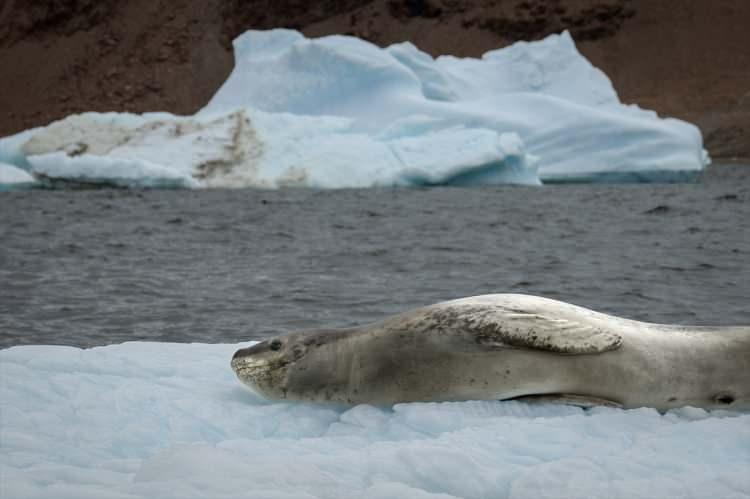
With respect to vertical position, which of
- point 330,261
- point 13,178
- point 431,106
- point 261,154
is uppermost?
point 431,106

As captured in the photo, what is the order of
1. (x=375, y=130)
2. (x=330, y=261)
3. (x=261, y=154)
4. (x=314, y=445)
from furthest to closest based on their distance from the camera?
(x=375, y=130) < (x=261, y=154) < (x=330, y=261) < (x=314, y=445)

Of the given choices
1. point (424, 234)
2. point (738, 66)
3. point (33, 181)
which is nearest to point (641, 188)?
point (424, 234)

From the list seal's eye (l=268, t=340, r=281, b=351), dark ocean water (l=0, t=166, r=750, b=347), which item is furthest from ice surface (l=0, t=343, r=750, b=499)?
dark ocean water (l=0, t=166, r=750, b=347)

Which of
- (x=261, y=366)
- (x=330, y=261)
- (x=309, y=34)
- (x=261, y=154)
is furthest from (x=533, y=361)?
(x=309, y=34)

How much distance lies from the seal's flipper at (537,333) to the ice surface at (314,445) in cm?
19

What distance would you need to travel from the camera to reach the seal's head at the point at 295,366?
352 centimetres

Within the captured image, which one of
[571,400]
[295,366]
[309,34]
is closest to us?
[571,400]

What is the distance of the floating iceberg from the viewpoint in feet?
63.4

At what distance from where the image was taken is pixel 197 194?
60.8 ft

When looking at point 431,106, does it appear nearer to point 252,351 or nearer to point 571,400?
point 252,351

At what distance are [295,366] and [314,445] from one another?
730 millimetres

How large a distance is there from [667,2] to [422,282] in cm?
6441

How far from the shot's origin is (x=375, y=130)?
2119 cm

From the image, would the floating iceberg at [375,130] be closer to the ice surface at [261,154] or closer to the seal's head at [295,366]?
the ice surface at [261,154]
